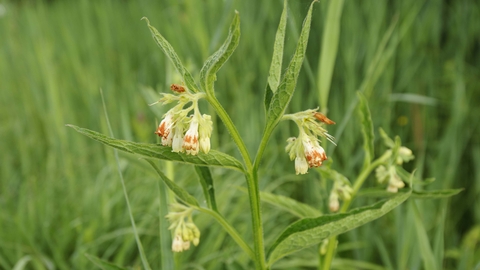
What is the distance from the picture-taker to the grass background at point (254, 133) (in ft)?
5.49

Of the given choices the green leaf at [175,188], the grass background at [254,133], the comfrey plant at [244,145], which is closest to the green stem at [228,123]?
the comfrey plant at [244,145]

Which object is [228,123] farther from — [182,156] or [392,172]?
[392,172]

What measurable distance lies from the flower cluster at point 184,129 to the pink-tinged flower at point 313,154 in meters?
0.15

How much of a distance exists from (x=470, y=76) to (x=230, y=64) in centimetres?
119

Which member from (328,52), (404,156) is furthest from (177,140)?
(328,52)

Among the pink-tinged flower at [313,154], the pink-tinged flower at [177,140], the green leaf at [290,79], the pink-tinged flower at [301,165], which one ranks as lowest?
the pink-tinged flower at [301,165]

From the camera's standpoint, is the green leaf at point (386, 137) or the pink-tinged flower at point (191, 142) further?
the green leaf at point (386, 137)

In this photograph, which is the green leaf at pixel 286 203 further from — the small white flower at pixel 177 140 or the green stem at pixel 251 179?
the small white flower at pixel 177 140

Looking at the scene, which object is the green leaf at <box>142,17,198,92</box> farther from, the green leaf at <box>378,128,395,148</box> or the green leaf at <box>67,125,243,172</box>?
the green leaf at <box>378,128,395,148</box>

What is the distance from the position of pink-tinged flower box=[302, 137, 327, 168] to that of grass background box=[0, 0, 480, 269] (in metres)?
0.72

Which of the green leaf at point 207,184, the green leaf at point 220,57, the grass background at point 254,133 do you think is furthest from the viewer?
the grass background at point 254,133

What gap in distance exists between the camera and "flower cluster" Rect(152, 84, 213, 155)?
655mm

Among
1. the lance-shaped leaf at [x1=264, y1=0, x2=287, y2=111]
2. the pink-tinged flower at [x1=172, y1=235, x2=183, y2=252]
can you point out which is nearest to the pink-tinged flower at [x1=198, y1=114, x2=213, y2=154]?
the lance-shaped leaf at [x1=264, y1=0, x2=287, y2=111]

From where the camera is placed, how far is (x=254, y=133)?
6.70ft
